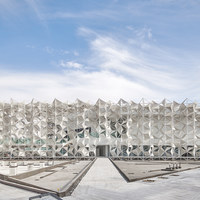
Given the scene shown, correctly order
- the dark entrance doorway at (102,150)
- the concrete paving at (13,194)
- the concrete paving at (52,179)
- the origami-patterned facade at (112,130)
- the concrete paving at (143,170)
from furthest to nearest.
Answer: the dark entrance doorway at (102,150) < the origami-patterned facade at (112,130) < the concrete paving at (143,170) < the concrete paving at (52,179) < the concrete paving at (13,194)

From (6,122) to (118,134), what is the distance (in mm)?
24233

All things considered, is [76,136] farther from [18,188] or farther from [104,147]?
[18,188]

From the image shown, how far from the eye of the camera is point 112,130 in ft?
164

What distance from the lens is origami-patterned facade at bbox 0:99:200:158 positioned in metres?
48.5

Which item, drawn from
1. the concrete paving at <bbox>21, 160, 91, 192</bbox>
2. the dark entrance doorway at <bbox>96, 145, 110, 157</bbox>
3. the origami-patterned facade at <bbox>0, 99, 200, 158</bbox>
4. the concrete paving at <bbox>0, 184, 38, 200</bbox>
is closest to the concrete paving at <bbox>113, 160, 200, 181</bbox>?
the concrete paving at <bbox>21, 160, 91, 192</bbox>

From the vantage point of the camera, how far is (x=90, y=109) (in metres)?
50.6

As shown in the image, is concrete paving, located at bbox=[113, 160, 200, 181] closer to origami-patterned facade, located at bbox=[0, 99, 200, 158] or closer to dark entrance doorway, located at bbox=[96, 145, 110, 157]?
origami-patterned facade, located at bbox=[0, 99, 200, 158]

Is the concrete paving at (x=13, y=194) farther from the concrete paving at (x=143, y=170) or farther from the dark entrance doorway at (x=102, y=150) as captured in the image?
the dark entrance doorway at (x=102, y=150)

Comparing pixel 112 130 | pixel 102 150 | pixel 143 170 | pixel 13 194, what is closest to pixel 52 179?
pixel 13 194

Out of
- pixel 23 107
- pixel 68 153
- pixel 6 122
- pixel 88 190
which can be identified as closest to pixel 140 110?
pixel 68 153

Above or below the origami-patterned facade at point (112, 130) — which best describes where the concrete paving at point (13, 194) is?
below

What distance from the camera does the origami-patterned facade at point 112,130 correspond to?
159 ft

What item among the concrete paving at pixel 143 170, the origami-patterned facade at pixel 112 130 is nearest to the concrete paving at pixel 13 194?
the concrete paving at pixel 143 170

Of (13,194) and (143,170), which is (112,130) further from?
(13,194)
